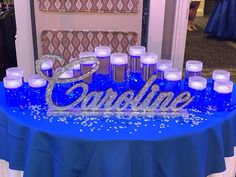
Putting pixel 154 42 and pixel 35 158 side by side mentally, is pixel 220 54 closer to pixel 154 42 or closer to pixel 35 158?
pixel 154 42

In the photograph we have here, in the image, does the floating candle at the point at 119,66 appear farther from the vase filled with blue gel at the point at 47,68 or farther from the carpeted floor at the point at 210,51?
the carpeted floor at the point at 210,51

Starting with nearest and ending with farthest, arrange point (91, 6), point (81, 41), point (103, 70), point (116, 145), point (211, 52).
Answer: point (116, 145), point (103, 70), point (91, 6), point (81, 41), point (211, 52)

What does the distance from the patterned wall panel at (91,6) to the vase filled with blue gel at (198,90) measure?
58.2 inches

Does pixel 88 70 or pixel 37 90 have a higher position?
pixel 88 70

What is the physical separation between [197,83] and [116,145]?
517 millimetres

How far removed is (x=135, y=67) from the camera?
1.76 meters

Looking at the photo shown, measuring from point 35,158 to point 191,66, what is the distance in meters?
0.88

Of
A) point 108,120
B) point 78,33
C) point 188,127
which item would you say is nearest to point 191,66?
point 188,127

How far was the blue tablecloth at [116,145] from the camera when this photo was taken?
137 cm

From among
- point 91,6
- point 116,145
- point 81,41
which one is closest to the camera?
point 116,145

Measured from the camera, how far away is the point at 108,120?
152 centimetres

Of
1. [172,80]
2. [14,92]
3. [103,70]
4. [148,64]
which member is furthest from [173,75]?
[14,92]

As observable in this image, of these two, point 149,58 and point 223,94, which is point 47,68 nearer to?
point 149,58

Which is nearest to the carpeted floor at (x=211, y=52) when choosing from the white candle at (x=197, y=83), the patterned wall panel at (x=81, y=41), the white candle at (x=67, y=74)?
the patterned wall panel at (x=81, y=41)
